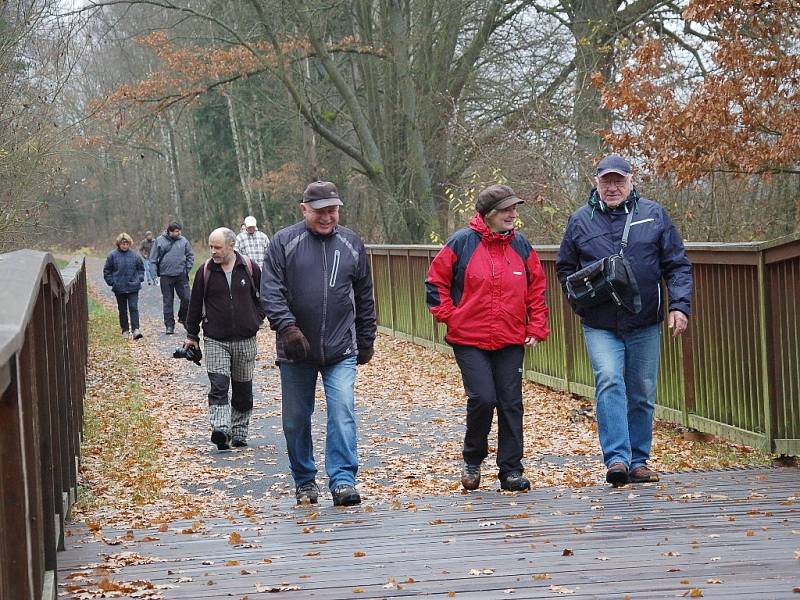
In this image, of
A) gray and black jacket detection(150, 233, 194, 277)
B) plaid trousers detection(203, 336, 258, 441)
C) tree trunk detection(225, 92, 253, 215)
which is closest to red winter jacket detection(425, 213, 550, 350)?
plaid trousers detection(203, 336, 258, 441)

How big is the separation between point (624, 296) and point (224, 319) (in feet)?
13.9

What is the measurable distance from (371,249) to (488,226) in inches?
596

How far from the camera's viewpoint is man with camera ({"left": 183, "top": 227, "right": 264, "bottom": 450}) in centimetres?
1058

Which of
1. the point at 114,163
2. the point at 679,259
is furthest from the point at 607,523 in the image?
the point at 114,163

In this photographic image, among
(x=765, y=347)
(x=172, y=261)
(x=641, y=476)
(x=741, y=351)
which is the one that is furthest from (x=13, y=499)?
(x=172, y=261)

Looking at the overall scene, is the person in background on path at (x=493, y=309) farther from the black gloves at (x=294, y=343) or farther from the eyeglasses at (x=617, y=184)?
the black gloves at (x=294, y=343)

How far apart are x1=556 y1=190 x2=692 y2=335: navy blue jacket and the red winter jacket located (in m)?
0.40

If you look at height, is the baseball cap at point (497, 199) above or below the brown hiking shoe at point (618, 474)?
above

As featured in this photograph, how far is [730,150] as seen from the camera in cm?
1380

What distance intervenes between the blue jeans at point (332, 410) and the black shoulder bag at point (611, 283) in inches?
57.5

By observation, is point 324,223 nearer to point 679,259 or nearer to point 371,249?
point 679,259

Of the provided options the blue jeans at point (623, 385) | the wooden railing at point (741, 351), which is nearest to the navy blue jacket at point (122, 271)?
the wooden railing at point (741, 351)

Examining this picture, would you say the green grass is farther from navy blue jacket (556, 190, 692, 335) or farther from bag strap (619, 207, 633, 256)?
bag strap (619, 207, 633, 256)

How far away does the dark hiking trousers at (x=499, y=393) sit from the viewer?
7.74 m
